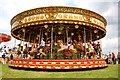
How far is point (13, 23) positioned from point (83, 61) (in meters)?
7.66

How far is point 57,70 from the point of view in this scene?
12.3m

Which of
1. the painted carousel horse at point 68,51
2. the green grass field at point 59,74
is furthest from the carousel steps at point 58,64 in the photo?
the painted carousel horse at point 68,51

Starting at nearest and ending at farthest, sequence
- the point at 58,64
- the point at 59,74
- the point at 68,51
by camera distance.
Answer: the point at 59,74 < the point at 58,64 < the point at 68,51

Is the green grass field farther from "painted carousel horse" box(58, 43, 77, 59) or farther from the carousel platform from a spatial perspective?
"painted carousel horse" box(58, 43, 77, 59)

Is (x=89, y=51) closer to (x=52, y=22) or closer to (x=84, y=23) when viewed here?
(x=84, y=23)

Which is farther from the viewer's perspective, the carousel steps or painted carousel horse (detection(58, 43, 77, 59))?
painted carousel horse (detection(58, 43, 77, 59))

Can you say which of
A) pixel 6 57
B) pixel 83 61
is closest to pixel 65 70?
pixel 83 61

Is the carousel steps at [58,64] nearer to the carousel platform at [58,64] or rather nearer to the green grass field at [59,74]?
the carousel platform at [58,64]

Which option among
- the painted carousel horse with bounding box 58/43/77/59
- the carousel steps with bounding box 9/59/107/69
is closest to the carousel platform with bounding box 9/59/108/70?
the carousel steps with bounding box 9/59/107/69

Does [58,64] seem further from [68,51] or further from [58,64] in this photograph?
[68,51]

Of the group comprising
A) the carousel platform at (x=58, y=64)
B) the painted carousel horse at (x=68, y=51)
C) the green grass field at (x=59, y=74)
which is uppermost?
the painted carousel horse at (x=68, y=51)

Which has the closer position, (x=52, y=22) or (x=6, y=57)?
(x=52, y=22)

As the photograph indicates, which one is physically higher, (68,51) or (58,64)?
(68,51)

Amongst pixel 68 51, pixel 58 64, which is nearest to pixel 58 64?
pixel 58 64
